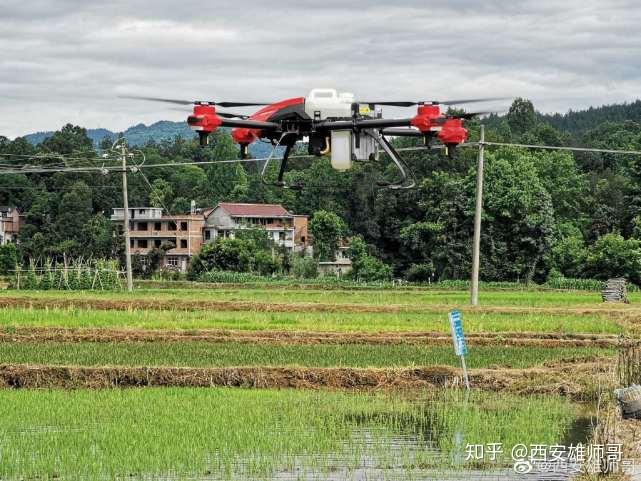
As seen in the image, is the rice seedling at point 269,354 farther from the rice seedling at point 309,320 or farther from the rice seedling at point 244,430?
the rice seedling at point 309,320

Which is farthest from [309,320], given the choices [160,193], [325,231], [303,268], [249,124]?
[160,193]

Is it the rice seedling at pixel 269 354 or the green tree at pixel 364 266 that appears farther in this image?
the green tree at pixel 364 266

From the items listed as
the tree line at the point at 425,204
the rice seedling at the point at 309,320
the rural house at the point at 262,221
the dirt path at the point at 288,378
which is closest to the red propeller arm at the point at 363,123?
the dirt path at the point at 288,378

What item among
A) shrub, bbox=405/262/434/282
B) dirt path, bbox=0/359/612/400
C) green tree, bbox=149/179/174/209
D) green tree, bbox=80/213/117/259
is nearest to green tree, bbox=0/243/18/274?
green tree, bbox=80/213/117/259

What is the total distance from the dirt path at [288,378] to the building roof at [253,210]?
6018cm

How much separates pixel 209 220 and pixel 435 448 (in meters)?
68.3

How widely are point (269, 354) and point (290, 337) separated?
342 centimetres

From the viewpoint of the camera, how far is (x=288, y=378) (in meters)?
21.8

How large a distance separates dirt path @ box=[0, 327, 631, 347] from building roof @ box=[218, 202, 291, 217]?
5306 centimetres

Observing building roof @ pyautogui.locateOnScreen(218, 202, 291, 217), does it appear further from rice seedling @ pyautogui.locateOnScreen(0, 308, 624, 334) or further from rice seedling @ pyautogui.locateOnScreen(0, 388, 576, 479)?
rice seedling @ pyautogui.locateOnScreen(0, 388, 576, 479)

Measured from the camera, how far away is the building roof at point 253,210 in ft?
270

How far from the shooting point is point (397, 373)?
21984mm

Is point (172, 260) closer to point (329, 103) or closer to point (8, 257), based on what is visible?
point (8, 257)

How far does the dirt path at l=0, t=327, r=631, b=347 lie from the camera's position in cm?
2747
